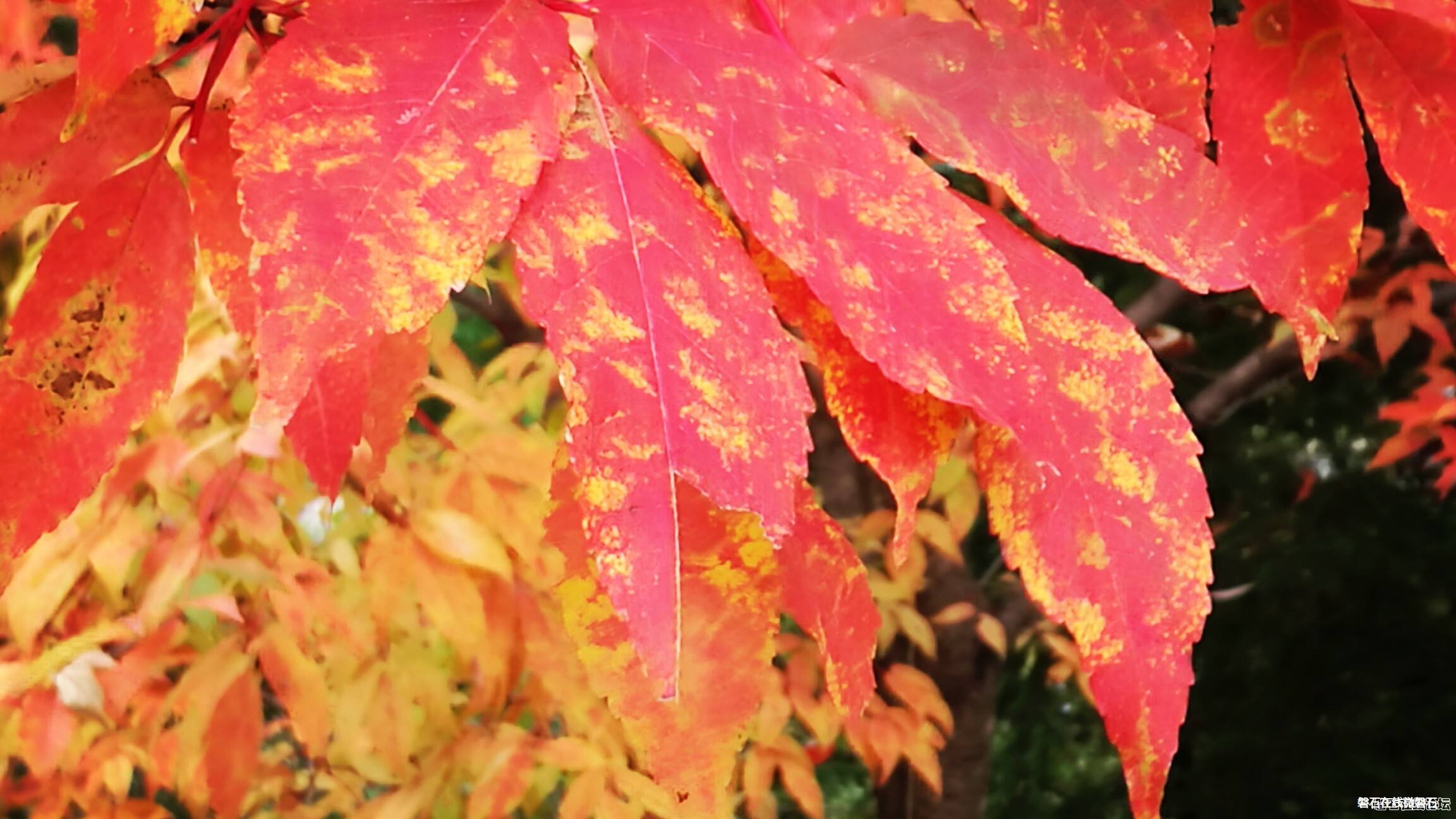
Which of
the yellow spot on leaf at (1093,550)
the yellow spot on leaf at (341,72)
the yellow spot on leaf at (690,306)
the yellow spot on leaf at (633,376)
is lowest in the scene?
the yellow spot on leaf at (1093,550)

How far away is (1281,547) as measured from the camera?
1.84 meters

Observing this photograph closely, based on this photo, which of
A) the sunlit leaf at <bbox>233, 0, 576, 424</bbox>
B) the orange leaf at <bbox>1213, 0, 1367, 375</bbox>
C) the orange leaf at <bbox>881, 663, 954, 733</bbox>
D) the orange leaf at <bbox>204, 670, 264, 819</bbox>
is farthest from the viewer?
the orange leaf at <bbox>881, 663, 954, 733</bbox>

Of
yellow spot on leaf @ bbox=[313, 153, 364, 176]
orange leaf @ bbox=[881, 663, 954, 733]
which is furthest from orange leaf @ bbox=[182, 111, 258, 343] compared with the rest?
orange leaf @ bbox=[881, 663, 954, 733]

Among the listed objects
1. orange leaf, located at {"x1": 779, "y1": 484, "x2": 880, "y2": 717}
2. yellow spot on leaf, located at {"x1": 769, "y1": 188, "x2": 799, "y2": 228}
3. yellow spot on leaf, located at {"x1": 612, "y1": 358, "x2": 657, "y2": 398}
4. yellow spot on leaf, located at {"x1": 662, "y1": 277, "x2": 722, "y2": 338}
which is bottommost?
orange leaf, located at {"x1": 779, "y1": 484, "x2": 880, "y2": 717}

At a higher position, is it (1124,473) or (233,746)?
(1124,473)

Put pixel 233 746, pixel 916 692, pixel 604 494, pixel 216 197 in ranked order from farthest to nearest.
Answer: pixel 916 692 < pixel 233 746 < pixel 216 197 < pixel 604 494

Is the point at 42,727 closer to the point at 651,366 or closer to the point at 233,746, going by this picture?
the point at 233,746

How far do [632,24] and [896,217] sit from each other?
0.08 metres

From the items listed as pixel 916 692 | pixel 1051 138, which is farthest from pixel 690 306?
pixel 916 692

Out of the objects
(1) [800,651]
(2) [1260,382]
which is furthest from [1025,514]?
(2) [1260,382]

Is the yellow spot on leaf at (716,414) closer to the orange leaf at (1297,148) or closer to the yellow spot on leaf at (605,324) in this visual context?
the yellow spot on leaf at (605,324)

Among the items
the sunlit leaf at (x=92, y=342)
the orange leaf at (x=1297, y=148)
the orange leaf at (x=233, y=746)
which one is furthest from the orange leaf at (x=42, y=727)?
the orange leaf at (x=1297, y=148)

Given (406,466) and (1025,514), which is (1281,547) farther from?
(1025,514)

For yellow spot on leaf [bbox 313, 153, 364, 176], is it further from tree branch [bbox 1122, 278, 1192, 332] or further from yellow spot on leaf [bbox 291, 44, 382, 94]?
tree branch [bbox 1122, 278, 1192, 332]
